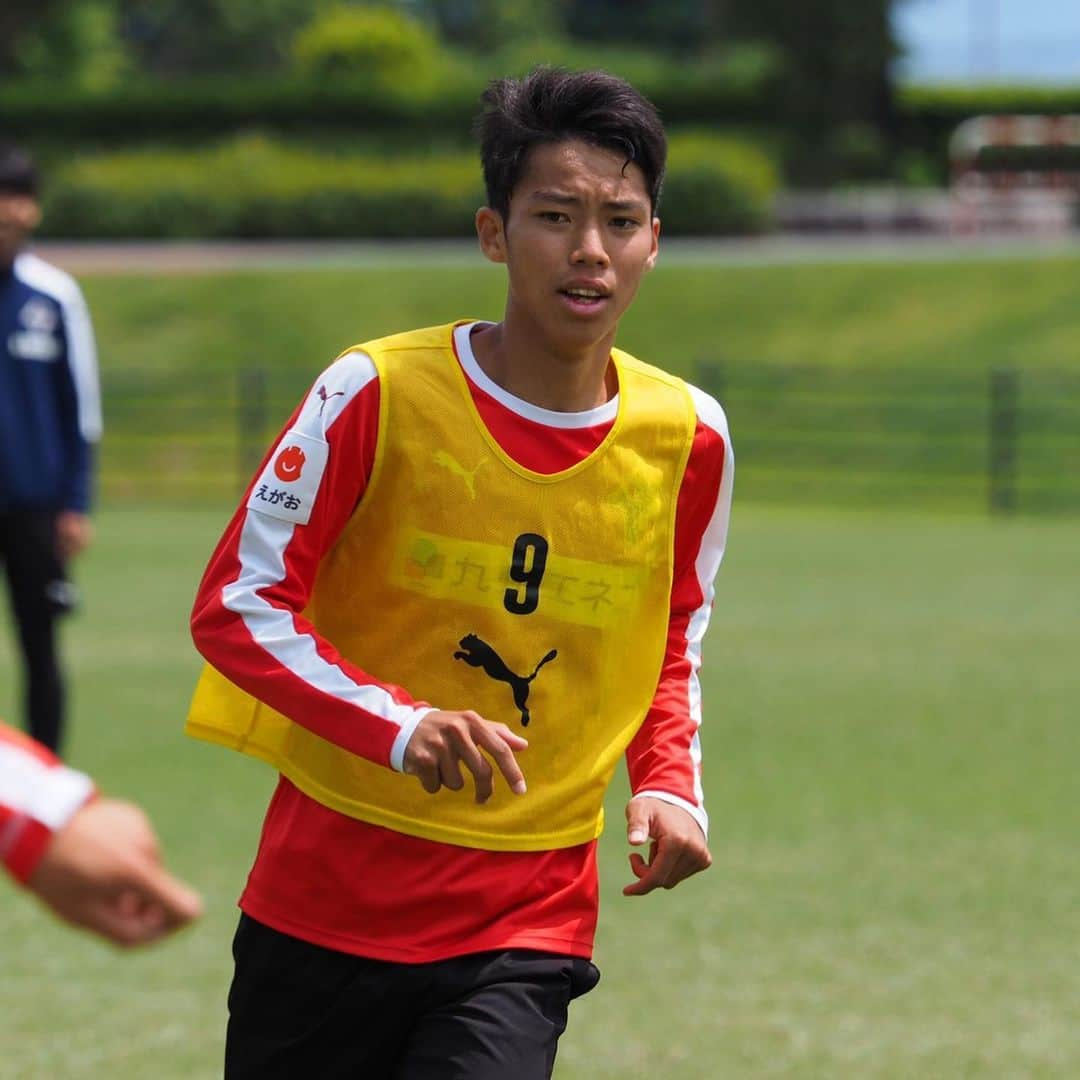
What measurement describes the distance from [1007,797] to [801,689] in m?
2.81

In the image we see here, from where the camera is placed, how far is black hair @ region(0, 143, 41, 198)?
8.04 meters

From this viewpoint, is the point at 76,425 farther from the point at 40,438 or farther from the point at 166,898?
the point at 166,898

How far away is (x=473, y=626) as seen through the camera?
339cm

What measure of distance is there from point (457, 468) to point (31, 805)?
53.2 inches

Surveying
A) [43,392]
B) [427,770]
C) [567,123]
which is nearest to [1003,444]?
[43,392]

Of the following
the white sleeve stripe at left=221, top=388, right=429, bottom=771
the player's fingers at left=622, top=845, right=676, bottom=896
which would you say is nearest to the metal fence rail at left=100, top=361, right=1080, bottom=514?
the player's fingers at left=622, top=845, right=676, bottom=896

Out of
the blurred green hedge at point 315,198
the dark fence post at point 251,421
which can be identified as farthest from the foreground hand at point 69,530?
the blurred green hedge at point 315,198

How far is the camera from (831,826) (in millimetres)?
8086

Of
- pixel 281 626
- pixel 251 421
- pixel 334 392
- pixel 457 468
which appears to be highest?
pixel 334 392

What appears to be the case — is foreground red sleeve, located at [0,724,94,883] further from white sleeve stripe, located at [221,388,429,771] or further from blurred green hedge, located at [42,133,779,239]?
blurred green hedge, located at [42,133,779,239]

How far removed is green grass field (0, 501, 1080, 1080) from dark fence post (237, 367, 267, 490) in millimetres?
10087

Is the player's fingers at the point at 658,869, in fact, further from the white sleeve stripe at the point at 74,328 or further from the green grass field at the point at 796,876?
the white sleeve stripe at the point at 74,328

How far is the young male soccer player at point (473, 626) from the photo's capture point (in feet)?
10.9

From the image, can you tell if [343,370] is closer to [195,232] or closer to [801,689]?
[801,689]
